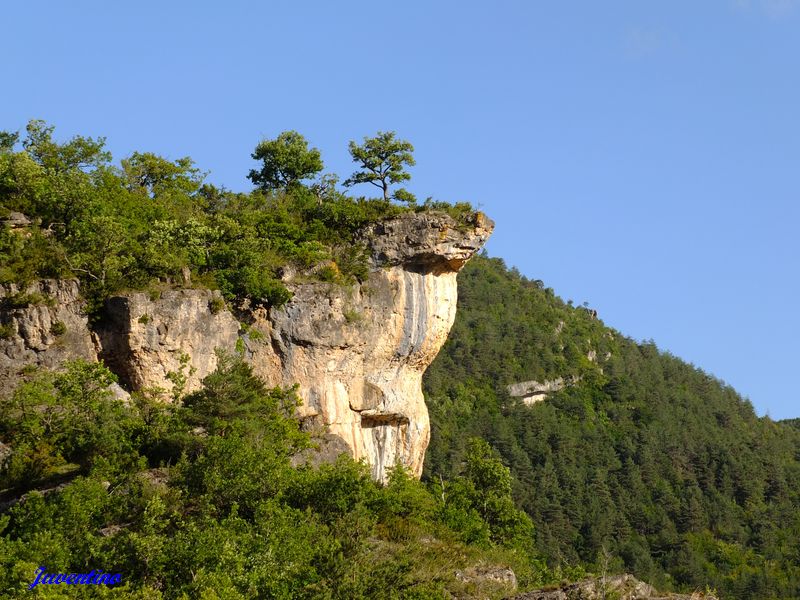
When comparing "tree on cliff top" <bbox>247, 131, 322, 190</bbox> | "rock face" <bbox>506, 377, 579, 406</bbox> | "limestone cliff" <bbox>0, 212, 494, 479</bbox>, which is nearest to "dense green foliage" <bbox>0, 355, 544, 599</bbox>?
"limestone cliff" <bbox>0, 212, 494, 479</bbox>

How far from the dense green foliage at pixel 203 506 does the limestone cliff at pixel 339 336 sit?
1.34 m

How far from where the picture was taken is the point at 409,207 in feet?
133

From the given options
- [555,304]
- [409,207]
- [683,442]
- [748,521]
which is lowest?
[748,521]

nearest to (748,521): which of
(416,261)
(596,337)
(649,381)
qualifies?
(649,381)

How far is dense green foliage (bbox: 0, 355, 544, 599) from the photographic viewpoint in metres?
23.6

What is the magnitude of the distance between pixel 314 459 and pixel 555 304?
9031 centimetres

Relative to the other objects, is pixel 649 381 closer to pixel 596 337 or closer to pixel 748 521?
pixel 596 337

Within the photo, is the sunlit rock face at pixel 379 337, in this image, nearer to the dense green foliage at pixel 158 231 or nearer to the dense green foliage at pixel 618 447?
the dense green foliage at pixel 158 231

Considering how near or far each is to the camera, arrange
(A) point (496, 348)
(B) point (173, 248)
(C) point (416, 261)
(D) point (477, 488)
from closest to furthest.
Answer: (B) point (173, 248) → (C) point (416, 261) → (D) point (477, 488) → (A) point (496, 348)

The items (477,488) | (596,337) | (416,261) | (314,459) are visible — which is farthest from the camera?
(596,337)

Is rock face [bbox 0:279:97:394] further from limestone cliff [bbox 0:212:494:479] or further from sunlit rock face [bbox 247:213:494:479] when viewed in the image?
sunlit rock face [bbox 247:213:494:479]

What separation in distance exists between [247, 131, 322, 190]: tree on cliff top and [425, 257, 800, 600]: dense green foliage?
26274mm

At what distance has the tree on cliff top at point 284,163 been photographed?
156ft

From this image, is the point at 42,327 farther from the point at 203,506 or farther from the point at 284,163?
the point at 284,163
